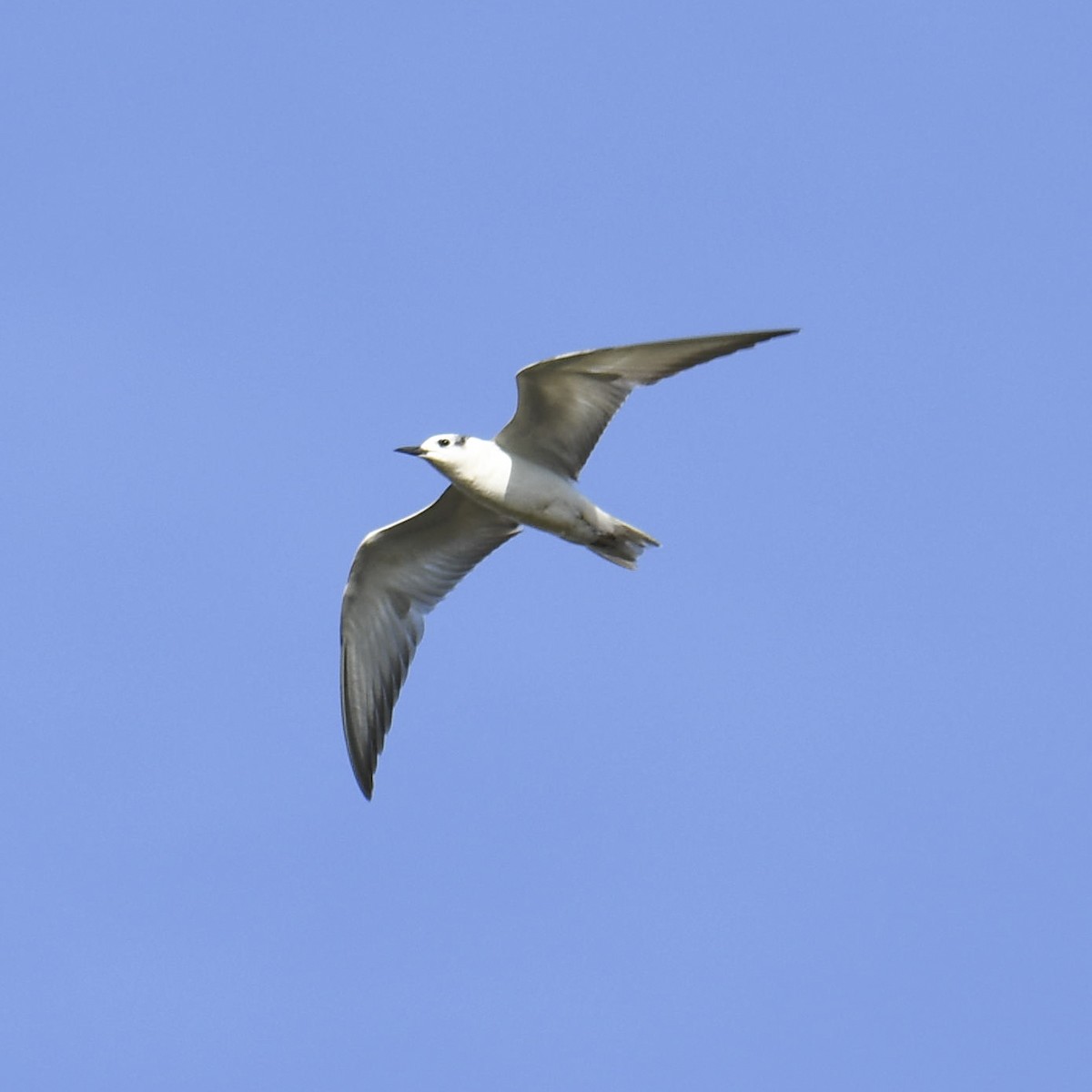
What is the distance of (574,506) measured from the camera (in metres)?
17.0

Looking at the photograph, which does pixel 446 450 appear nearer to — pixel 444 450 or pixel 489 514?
pixel 444 450

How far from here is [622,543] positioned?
17.3 metres

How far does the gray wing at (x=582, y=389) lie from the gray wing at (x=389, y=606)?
66.5 inches

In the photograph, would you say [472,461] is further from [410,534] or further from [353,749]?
[353,749]

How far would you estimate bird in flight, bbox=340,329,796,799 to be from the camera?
54.6ft

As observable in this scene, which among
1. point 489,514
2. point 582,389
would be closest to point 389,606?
point 489,514

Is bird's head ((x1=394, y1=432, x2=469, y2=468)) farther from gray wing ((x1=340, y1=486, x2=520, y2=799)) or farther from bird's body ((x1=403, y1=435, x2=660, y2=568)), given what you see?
gray wing ((x1=340, y1=486, x2=520, y2=799))

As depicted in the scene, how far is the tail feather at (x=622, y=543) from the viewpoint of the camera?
17203mm

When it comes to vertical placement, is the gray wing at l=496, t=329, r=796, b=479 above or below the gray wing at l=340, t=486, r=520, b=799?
above

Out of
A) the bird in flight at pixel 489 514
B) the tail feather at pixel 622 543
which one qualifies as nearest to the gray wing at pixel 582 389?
the bird in flight at pixel 489 514

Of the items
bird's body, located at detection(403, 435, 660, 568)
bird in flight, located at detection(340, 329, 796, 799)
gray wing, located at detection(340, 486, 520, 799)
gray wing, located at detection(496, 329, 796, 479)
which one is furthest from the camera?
gray wing, located at detection(340, 486, 520, 799)

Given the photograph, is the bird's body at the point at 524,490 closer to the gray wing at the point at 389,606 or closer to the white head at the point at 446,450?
the white head at the point at 446,450

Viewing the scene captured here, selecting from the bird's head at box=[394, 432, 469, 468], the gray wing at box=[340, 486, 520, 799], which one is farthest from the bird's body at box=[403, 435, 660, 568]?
the gray wing at box=[340, 486, 520, 799]

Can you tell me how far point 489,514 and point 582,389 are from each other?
234 centimetres
